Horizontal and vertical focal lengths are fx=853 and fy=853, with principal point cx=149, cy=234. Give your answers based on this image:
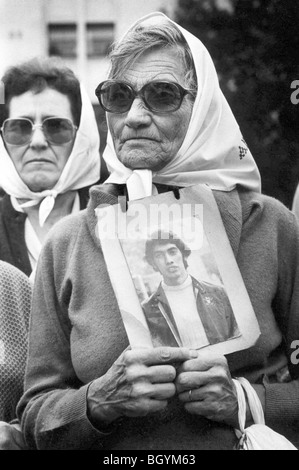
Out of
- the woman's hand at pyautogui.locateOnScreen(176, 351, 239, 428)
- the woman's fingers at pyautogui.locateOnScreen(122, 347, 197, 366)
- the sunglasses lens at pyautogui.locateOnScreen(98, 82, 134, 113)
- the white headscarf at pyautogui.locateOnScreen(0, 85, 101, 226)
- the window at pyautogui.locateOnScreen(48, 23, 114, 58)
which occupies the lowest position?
the woman's hand at pyautogui.locateOnScreen(176, 351, 239, 428)

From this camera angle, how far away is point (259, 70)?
9.11 feet

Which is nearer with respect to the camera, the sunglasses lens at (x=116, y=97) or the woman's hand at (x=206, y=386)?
the woman's hand at (x=206, y=386)

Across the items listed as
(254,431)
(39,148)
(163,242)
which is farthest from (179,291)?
(39,148)

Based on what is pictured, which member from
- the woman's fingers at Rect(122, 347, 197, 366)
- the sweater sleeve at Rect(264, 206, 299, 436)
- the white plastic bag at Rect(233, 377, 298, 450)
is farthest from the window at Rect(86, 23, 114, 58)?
the white plastic bag at Rect(233, 377, 298, 450)

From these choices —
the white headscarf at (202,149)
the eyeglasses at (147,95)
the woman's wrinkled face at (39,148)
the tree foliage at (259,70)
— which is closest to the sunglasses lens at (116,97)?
the eyeglasses at (147,95)

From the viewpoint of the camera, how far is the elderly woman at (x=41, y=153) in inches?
118

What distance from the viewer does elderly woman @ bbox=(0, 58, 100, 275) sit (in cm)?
301

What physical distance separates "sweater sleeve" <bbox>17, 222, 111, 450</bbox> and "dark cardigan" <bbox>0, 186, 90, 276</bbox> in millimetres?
639

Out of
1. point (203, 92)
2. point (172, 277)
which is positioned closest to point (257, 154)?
point (203, 92)

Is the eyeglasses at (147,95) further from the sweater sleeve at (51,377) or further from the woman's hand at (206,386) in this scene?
the woman's hand at (206,386)

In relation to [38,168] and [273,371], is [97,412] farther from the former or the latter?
[38,168]

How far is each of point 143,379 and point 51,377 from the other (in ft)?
1.02

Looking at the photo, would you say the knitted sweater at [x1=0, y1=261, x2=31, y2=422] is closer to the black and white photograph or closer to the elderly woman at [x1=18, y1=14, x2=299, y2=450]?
the elderly woman at [x1=18, y1=14, x2=299, y2=450]

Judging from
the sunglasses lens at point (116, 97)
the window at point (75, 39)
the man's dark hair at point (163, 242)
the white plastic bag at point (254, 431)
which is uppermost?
the window at point (75, 39)
